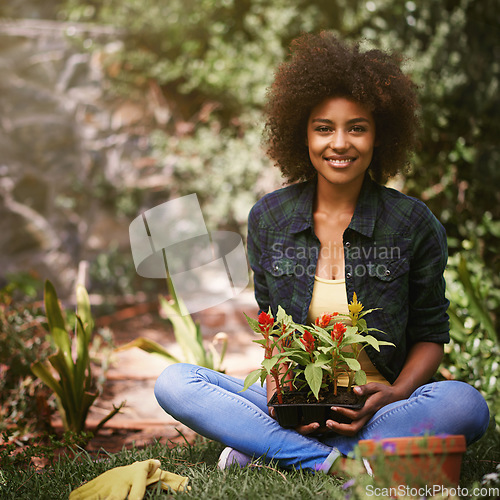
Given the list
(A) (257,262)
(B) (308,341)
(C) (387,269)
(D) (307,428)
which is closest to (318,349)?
(B) (308,341)

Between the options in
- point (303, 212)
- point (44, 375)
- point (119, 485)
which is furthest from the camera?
point (44, 375)

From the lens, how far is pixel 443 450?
133 centimetres

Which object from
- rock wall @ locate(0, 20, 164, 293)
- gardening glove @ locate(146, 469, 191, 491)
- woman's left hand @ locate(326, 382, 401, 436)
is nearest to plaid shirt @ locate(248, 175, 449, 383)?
woman's left hand @ locate(326, 382, 401, 436)

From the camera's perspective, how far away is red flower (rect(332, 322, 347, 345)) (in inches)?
62.1

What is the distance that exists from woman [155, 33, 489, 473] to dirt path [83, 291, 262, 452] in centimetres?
35

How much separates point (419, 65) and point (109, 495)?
11.1ft

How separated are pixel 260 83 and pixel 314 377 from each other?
12.5 ft

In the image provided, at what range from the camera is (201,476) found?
66.3 inches

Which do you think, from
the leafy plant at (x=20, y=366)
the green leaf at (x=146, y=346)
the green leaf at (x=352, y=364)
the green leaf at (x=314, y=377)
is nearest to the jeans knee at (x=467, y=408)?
the green leaf at (x=352, y=364)

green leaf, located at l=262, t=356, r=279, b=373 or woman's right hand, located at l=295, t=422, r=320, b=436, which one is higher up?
green leaf, located at l=262, t=356, r=279, b=373

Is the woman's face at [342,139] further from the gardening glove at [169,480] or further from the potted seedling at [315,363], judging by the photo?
the gardening glove at [169,480]

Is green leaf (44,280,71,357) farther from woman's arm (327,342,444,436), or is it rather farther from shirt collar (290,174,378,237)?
woman's arm (327,342,444,436)

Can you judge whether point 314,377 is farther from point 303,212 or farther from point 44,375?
point 44,375

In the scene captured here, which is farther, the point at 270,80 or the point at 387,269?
the point at 270,80
